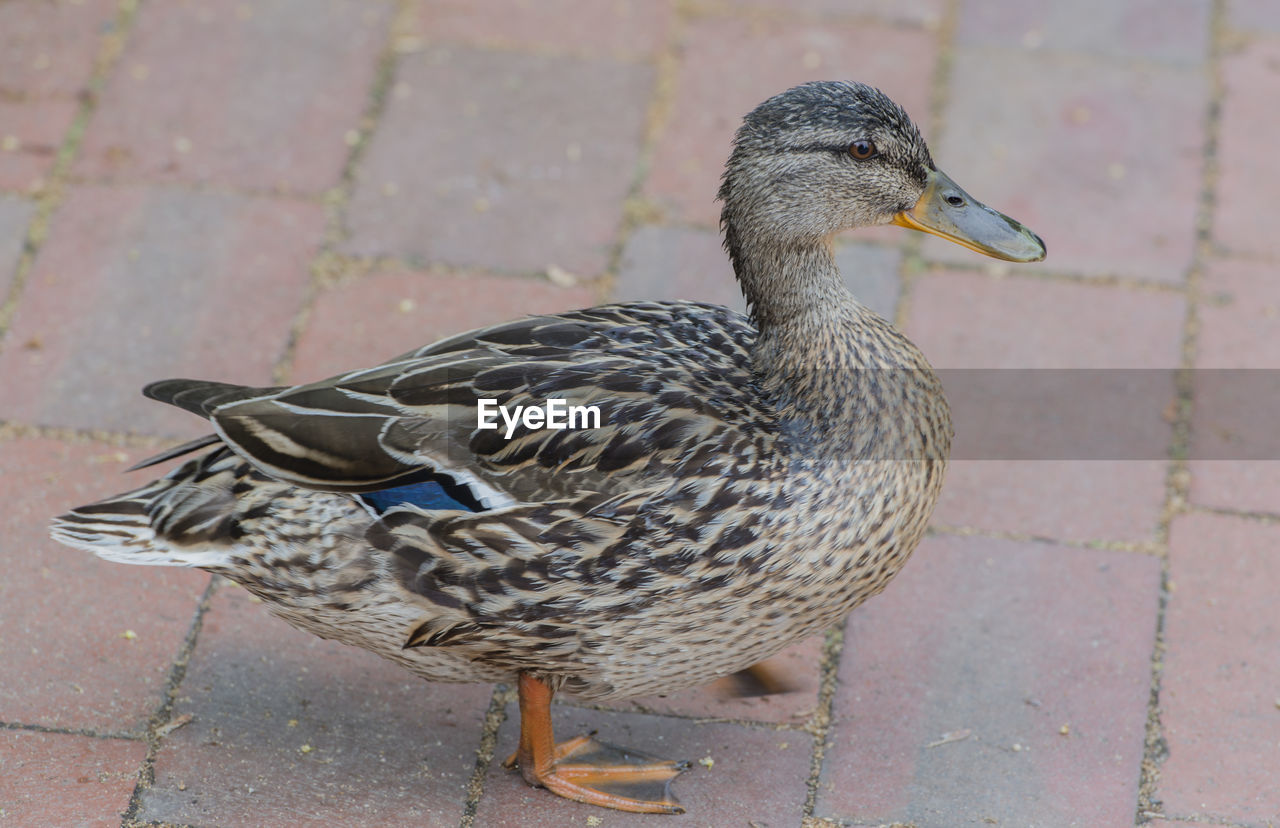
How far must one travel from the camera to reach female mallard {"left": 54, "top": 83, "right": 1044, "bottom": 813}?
2697 mm

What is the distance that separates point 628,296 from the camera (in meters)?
4.03

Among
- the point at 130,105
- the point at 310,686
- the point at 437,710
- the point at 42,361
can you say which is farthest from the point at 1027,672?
the point at 130,105

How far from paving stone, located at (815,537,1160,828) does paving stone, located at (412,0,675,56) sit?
6.66ft

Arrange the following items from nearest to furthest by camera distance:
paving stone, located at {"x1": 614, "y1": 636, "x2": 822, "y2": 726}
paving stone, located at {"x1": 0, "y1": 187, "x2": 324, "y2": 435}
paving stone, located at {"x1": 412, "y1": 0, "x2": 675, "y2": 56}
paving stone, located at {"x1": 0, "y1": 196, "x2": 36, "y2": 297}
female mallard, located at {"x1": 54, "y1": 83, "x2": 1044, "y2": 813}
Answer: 1. female mallard, located at {"x1": 54, "y1": 83, "x2": 1044, "y2": 813}
2. paving stone, located at {"x1": 614, "y1": 636, "x2": 822, "y2": 726}
3. paving stone, located at {"x1": 0, "y1": 187, "x2": 324, "y2": 435}
4. paving stone, located at {"x1": 0, "y1": 196, "x2": 36, "y2": 297}
5. paving stone, located at {"x1": 412, "y1": 0, "x2": 675, "y2": 56}

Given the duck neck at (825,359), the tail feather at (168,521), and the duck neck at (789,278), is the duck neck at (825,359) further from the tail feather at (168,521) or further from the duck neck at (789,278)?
the tail feather at (168,521)

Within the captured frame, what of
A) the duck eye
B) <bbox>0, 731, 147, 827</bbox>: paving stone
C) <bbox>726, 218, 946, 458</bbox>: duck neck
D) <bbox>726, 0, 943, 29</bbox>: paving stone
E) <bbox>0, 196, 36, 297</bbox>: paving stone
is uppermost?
<bbox>726, 0, 943, 29</bbox>: paving stone

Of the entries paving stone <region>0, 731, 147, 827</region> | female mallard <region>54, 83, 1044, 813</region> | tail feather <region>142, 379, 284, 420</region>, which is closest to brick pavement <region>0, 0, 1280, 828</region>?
paving stone <region>0, 731, 147, 827</region>

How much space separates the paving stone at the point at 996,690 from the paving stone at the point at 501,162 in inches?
51.8

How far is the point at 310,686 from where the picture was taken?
3.18 m

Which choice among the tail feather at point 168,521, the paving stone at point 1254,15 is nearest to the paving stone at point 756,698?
the tail feather at point 168,521

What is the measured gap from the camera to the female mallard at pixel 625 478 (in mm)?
2697

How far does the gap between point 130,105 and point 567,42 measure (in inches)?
51.0

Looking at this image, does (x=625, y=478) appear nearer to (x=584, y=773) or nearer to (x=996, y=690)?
(x=584, y=773)

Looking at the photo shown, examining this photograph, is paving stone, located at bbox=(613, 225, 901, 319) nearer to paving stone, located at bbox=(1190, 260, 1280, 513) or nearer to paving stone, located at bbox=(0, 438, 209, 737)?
paving stone, located at bbox=(1190, 260, 1280, 513)
